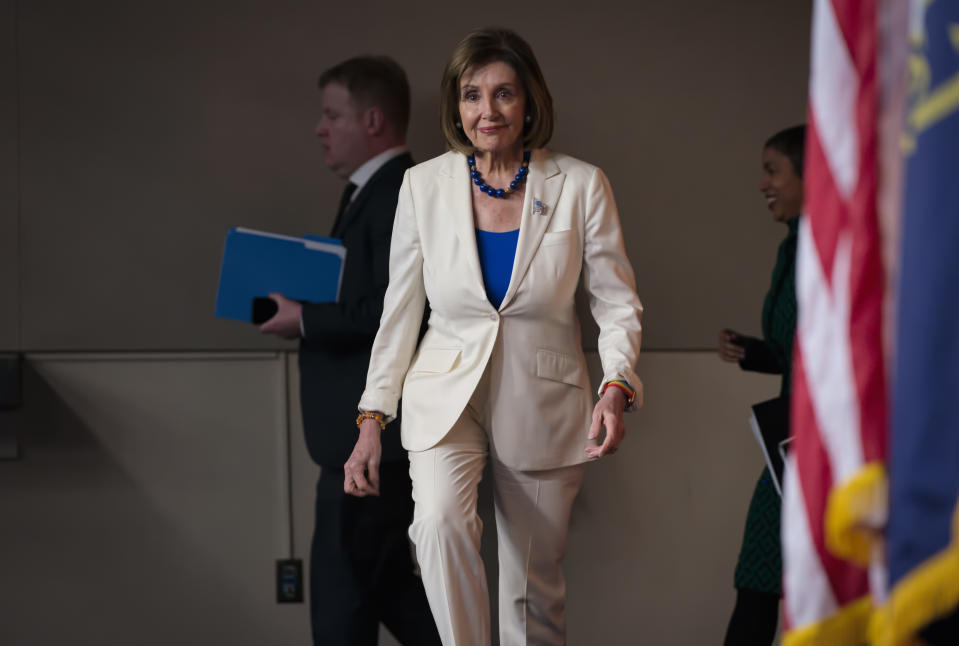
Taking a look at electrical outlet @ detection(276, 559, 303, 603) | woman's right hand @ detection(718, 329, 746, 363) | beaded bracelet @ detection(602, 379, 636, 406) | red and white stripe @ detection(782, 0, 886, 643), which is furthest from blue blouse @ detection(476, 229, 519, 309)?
electrical outlet @ detection(276, 559, 303, 603)

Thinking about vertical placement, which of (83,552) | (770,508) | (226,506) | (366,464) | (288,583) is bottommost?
(288,583)

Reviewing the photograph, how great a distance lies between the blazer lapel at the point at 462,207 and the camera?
215 centimetres

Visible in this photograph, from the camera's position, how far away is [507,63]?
2.22 m

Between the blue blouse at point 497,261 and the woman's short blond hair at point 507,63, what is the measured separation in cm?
24

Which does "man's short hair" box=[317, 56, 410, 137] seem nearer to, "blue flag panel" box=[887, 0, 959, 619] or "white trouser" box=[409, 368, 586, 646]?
"white trouser" box=[409, 368, 586, 646]

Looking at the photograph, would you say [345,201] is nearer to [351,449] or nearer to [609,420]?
[351,449]

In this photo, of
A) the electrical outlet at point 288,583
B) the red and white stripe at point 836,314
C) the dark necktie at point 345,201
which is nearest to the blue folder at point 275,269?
the dark necktie at point 345,201

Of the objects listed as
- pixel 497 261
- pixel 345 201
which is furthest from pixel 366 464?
pixel 345 201

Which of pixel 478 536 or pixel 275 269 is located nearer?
pixel 478 536

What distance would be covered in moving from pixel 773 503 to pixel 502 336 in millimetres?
857

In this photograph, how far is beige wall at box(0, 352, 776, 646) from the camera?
3215 mm

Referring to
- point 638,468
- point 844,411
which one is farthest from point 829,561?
point 638,468

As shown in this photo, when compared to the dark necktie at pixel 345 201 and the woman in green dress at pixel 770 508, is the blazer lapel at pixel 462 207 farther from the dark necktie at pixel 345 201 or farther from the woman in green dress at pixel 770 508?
the woman in green dress at pixel 770 508

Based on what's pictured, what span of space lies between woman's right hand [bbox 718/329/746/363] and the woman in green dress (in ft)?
0.13
